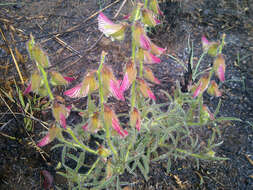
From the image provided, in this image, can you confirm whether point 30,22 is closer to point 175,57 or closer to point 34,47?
Answer: point 175,57


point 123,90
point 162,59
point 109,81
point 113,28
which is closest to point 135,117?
point 123,90

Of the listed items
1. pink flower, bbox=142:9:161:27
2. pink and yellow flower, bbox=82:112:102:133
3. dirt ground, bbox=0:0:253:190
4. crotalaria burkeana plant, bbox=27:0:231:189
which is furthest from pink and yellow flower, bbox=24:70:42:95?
pink flower, bbox=142:9:161:27

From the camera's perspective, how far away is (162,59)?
2447mm

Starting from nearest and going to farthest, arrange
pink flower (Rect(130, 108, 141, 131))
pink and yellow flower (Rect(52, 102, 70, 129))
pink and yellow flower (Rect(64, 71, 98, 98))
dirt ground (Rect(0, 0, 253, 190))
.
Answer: pink and yellow flower (Rect(64, 71, 98, 98)) → pink and yellow flower (Rect(52, 102, 70, 129)) → pink flower (Rect(130, 108, 141, 131)) → dirt ground (Rect(0, 0, 253, 190))

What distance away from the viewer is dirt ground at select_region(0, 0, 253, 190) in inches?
69.1

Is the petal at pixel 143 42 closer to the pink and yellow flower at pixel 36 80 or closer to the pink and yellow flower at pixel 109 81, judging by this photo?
the pink and yellow flower at pixel 109 81

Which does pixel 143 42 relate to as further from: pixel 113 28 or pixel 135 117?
pixel 135 117

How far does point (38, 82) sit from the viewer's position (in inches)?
43.1

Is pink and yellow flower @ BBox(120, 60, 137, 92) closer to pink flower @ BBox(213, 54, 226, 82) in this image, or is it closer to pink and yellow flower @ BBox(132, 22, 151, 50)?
pink and yellow flower @ BBox(132, 22, 151, 50)

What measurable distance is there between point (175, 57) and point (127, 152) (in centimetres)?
122

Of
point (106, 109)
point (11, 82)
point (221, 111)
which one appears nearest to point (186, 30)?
point (221, 111)

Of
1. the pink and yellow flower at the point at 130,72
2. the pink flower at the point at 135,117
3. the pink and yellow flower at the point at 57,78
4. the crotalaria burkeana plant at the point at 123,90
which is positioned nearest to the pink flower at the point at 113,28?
the crotalaria burkeana plant at the point at 123,90

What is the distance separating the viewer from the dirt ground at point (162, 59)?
1.75 meters

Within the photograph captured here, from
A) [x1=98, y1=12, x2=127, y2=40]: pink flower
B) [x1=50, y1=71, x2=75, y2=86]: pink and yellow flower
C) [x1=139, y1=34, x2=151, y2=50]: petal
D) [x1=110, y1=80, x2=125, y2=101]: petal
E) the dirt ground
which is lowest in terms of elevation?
the dirt ground
